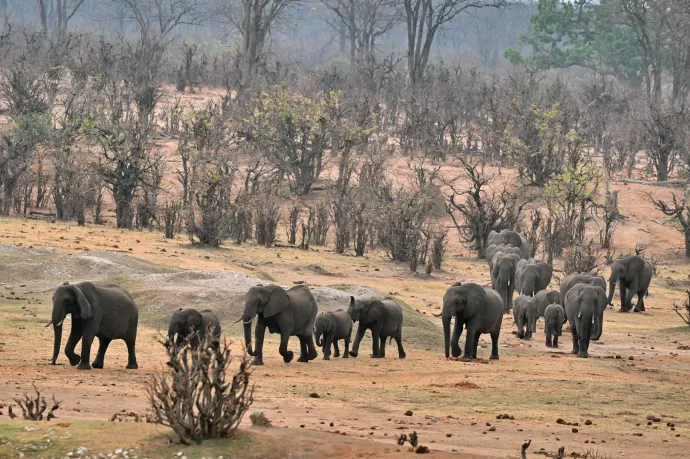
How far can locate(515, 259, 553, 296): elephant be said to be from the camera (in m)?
22.3

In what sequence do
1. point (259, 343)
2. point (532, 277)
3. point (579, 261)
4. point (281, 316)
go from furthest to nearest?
point (579, 261), point (532, 277), point (281, 316), point (259, 343)

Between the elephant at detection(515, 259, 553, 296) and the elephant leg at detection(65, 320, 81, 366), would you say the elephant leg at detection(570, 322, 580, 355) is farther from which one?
the elephant leg at detection(65, 320, 81, 366)

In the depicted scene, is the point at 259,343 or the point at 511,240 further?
the point at 511,240

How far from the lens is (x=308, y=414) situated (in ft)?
33.1

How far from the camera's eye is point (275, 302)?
47.1ft

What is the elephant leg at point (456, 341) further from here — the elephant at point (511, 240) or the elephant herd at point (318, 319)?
the elephant at point (511, 240)

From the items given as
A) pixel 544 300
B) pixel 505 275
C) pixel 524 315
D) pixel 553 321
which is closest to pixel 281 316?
pixel 553 321

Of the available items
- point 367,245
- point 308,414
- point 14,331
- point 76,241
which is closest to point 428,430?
point 308,414

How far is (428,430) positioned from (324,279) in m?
14.9

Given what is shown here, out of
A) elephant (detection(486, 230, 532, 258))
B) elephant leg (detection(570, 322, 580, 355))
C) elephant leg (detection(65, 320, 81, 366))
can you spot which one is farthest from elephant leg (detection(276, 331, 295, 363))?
elephant (detection(486, 230, 532, 258))

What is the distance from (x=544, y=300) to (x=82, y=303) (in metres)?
9.09

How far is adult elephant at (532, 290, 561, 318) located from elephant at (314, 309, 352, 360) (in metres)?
4.87

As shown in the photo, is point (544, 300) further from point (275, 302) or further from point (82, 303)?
point (82, 303)

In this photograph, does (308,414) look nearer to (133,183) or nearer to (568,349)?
(568,349)
